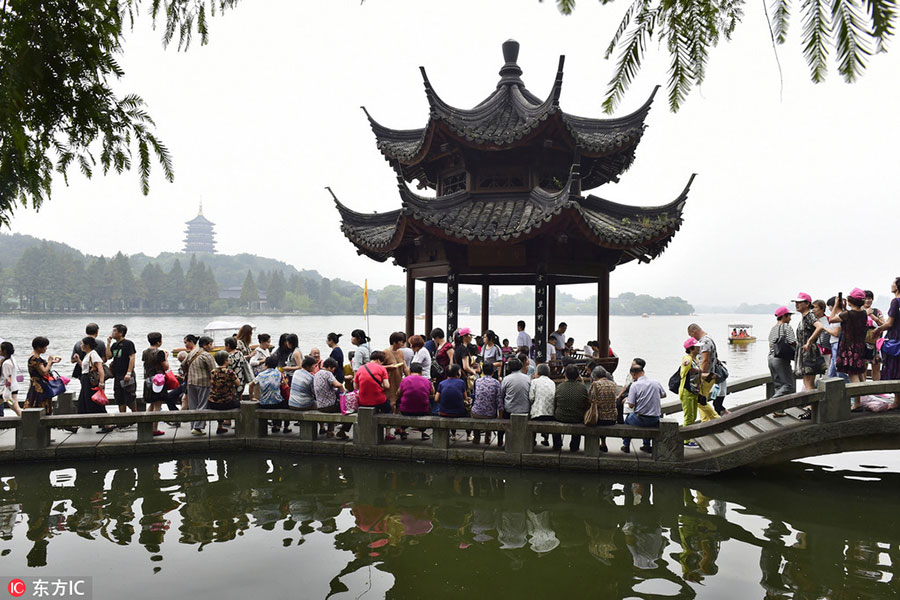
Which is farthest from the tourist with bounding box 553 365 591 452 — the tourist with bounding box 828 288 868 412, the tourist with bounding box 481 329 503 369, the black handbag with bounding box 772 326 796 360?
the tourist with bounding box 828 288 868 412

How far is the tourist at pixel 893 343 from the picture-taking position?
7.58 metres

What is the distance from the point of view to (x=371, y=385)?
8859 mm

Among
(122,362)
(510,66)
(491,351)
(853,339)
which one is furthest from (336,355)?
(510,66)

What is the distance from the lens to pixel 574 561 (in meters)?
5.34

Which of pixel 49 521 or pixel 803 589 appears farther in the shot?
pixel 49 521

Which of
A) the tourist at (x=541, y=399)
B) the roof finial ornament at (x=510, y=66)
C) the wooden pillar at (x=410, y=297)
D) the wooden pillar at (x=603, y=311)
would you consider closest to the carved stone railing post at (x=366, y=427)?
the tourist at (x=541, y=399)

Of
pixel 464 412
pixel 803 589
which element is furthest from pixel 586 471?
pixel 803 589

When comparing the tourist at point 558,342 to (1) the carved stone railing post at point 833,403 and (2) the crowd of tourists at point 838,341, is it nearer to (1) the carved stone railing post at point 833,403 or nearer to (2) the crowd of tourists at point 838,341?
(2) the crowd of tourists at point 838,341

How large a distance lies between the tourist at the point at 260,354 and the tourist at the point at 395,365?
2.88m

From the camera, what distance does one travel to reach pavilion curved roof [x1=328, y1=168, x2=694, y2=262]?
1068cm

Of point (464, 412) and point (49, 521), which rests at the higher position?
point (464, 412)

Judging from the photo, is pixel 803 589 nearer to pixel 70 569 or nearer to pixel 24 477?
pixel 70 569

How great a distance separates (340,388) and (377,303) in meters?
145

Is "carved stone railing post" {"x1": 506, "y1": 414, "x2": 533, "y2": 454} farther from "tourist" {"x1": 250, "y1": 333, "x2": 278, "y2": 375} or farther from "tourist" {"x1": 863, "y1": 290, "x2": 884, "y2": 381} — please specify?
"tourist" {"x1": 863, "y1": 290, "x2": 884, "y2": 381}
